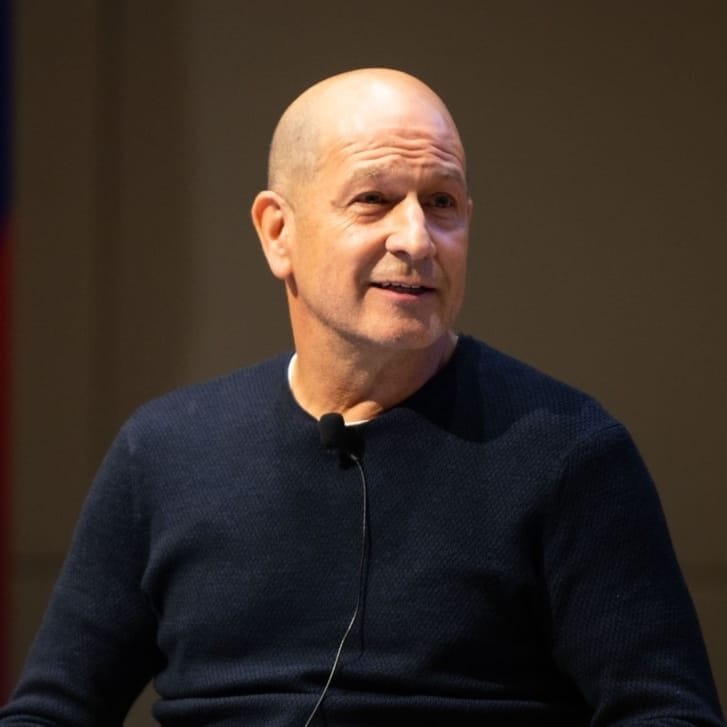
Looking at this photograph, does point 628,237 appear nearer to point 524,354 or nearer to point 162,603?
point 524,354

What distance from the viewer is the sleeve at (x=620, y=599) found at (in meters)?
1.77

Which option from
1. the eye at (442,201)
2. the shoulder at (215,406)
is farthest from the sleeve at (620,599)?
the shoulder at (215,406)

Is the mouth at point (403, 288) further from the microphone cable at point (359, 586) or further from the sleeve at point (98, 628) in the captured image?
the sleeve at point (98, 628)

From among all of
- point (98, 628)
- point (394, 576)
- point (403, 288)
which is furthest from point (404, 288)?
point (98, 628)

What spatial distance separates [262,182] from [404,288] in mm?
1553

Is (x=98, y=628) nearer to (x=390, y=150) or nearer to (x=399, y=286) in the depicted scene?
(x=399, y=286)

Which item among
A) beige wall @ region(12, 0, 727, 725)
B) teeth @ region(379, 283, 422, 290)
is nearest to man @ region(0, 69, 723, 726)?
teeth @ region(379, 283, 422, 290)

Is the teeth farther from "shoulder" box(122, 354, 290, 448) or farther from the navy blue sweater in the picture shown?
"shoulder" box(122, 354, 290, 448)

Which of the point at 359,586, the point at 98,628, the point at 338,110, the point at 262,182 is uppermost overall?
the point at 338,110

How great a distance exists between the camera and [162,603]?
2.07m

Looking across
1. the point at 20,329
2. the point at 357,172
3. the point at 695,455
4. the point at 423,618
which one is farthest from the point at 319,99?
the point at 20,329

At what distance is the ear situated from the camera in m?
2.05

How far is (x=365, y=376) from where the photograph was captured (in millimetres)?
1999

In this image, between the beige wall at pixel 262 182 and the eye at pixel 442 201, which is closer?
the eye at pixel 442 201
